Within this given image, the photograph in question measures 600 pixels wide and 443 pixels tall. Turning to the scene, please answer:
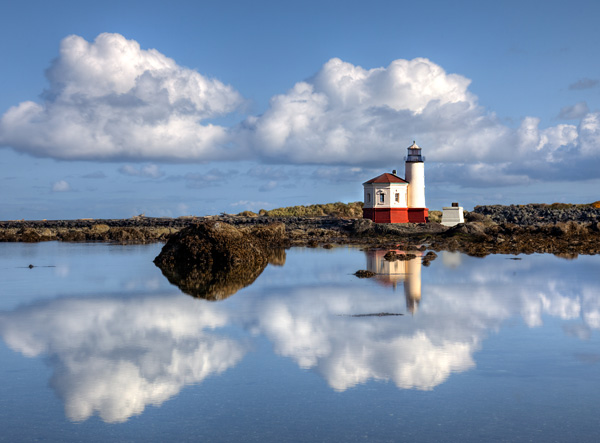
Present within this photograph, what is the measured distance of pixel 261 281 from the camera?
1702 centimetres

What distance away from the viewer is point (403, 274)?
1814 cm

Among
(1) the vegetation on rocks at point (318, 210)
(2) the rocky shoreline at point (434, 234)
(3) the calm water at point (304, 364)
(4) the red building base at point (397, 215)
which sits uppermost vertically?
(1) the vegetation on rocks at point (318, 210)

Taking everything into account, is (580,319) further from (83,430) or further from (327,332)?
(83,430)

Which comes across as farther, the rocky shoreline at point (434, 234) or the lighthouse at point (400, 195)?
the lighthouse at point (400, 195)

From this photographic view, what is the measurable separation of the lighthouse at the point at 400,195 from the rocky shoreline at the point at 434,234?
249 cm

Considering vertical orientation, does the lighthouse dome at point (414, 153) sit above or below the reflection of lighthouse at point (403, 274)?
above

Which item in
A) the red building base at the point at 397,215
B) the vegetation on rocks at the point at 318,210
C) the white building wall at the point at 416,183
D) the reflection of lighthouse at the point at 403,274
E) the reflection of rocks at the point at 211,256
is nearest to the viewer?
the reflection of lighthouse at the point at 403,274

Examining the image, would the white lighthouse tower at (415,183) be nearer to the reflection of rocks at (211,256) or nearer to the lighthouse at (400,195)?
Answer: the lighthouse at (400,195)

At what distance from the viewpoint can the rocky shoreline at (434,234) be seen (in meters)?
31.0

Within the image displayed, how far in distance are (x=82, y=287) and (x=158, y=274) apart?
2.92 meters

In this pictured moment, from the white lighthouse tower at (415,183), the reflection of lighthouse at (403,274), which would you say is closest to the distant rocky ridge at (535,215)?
the white lighthouse tower at (415,183)

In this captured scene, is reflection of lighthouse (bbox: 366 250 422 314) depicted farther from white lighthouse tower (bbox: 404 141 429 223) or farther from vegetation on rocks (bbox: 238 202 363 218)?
vegetation on rocks (bbox: 238 202 363 218)

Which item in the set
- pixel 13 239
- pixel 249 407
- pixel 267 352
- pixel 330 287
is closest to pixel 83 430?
pixel 249 407

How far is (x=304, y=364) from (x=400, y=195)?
40.1 metres
